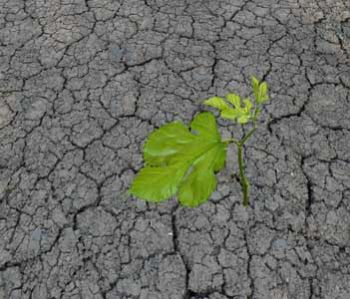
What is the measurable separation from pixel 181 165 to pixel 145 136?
585mm

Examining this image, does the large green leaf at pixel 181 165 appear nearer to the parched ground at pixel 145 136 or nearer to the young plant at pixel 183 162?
the young plant at pixel 183 162

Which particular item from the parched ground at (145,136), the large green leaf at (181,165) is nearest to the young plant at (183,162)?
the large green leaf at (181,165)

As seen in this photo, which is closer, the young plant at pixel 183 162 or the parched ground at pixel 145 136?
the young plant at pixel 183 162

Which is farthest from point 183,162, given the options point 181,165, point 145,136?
point 145,136

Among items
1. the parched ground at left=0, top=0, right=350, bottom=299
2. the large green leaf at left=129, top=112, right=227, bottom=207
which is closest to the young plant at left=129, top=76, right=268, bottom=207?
the large green leaf at left=129, top=112, right=227, bottom=207

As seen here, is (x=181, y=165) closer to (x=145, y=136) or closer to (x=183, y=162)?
(x=183, y=162)

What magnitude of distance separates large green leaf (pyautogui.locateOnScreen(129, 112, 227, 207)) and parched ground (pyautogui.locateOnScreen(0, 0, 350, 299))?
0.31 m

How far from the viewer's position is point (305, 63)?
2.30 m

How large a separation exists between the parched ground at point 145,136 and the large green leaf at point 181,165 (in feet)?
1.03

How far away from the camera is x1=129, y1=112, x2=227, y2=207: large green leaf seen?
1.45 meters

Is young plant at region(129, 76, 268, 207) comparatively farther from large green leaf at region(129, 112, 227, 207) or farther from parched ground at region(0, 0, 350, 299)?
parched ground at region(0, 0, 350, 299)

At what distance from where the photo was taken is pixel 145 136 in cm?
201

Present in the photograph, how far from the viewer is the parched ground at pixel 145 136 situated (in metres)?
1.62

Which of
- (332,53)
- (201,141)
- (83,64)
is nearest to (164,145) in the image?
(201,141)
